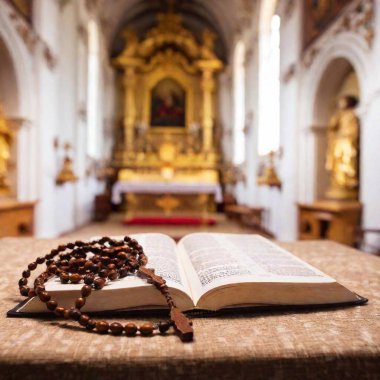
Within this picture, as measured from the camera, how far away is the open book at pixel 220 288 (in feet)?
3.01

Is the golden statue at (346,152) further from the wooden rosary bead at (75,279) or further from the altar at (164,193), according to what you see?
the wooden rosary bead at (75,279)

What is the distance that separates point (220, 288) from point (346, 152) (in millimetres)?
5245

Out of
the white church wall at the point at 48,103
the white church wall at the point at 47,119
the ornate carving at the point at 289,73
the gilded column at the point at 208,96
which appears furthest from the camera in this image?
the gilded column at the point at 208,96

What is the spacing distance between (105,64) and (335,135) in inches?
409

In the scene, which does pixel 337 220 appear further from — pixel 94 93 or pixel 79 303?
pixel 94 93

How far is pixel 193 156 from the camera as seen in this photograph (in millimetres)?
14867

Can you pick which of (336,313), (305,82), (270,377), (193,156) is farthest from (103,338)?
(193,156)

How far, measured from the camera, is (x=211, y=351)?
0.73 metres

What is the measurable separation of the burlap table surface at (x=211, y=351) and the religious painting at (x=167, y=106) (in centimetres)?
1491

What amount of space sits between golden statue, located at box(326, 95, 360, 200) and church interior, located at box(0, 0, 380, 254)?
2cm

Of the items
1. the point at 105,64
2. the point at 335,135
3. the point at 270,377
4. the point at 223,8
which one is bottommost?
the point at 270,377

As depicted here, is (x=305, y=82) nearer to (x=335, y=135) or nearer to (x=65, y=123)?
(x=335, y=135)

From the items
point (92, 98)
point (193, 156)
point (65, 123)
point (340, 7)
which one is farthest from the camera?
point (193, 156)

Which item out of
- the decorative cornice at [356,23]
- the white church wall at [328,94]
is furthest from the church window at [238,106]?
the decorative cornice at [356,23]
